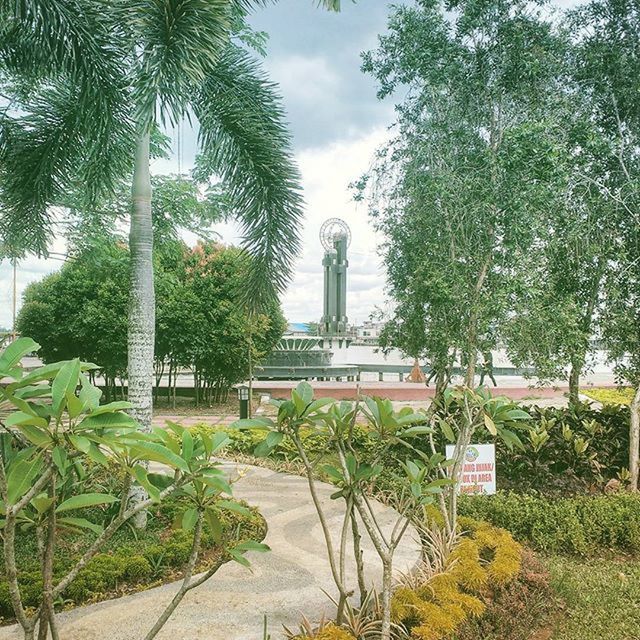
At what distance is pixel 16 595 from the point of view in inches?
59.4

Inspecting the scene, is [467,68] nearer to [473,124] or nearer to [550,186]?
[473,124]

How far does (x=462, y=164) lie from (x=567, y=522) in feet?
13.0

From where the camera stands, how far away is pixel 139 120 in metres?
3.57

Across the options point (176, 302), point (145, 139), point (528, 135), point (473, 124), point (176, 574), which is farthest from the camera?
point (176, 302)

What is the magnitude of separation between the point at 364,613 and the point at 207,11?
12.3ft

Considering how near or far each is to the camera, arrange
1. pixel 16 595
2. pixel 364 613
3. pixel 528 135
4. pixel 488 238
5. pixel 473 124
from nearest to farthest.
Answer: pixel 16 595 < pixel 364 613 < pixel 528 135 < pixel 488 238 < pixel 473 124

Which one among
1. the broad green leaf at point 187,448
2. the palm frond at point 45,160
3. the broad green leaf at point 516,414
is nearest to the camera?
the broad green leaf at point 187,448

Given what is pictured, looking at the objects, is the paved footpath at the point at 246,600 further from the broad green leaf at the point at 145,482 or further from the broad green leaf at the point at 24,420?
the broad green leaf at the point at 24,420

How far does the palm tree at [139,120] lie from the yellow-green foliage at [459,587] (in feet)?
8.25

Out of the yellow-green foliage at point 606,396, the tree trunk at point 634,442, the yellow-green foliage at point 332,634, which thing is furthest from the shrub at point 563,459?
the yellow-green foliage at point 606,396

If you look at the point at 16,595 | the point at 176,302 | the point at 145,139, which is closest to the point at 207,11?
the point at 145,139

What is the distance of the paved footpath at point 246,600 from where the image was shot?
8.81 feet

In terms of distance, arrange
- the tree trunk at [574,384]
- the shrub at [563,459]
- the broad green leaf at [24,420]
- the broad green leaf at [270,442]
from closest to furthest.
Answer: the broad green leaf at [24,420], the broad green leaf at [270,442], the shrub at [563,459], the tree trunk at [574,384]

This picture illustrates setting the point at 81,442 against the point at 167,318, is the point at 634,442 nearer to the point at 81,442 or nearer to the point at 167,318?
the point at 81,442
